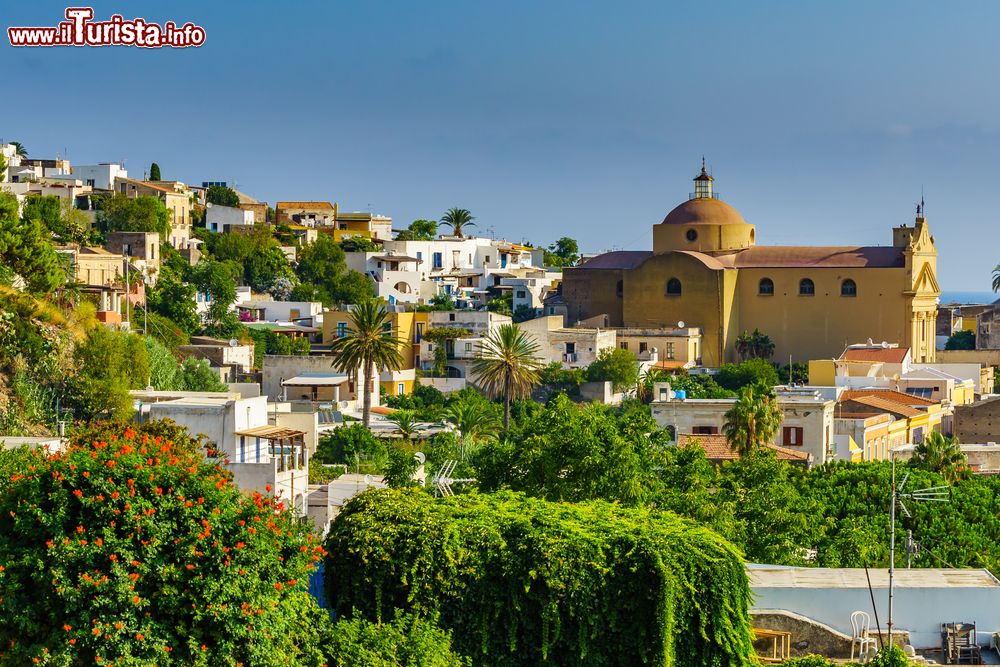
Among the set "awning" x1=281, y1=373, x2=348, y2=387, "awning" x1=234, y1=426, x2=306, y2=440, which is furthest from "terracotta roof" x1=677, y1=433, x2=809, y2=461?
"awning" x1=281, y1=373, x2=348, y2=387

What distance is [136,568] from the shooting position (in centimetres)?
1677

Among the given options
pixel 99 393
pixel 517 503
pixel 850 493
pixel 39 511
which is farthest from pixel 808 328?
pixel 39 511

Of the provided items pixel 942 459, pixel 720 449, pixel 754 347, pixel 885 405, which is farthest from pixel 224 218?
pixel 942 459

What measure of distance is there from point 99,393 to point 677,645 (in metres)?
19.7

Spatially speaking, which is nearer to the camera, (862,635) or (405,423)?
(862,635)

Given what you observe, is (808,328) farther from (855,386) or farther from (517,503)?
(517,503)

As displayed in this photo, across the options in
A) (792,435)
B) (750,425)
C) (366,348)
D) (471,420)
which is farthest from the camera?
(366,348)

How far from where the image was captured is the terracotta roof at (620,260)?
83688 millimetres

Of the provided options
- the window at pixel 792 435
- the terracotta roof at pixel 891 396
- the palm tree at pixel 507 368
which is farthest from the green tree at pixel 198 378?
the terracotta roof at pixel 891 396

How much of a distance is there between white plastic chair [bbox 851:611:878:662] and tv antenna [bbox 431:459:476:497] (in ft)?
18.8

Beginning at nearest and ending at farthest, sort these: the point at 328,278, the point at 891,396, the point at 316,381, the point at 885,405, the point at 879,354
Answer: the point at 885,405
the point at 316,381
the point at 891,396
the point at 879,354
the point at 328,278

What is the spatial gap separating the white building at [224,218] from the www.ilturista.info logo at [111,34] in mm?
47006

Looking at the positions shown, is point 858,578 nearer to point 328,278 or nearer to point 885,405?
point 885,405

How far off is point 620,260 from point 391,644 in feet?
216
